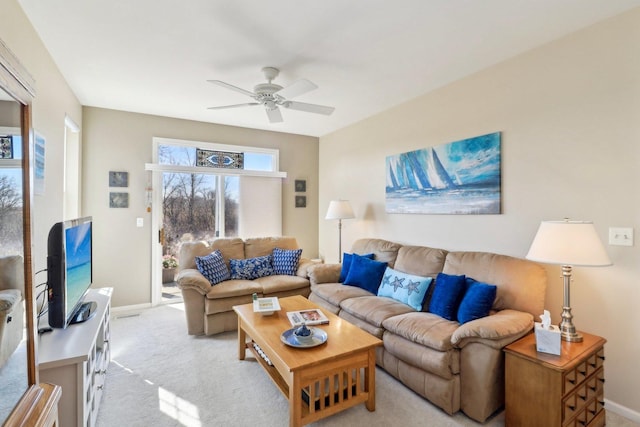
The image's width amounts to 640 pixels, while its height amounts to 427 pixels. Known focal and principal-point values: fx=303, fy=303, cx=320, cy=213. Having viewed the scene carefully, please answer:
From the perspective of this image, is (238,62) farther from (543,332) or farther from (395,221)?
(543,332)

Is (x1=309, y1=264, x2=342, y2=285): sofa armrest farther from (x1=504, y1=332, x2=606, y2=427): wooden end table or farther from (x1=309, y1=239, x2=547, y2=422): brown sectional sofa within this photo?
(x1=504, y1=332, x2=606, y2=427): wooden end table

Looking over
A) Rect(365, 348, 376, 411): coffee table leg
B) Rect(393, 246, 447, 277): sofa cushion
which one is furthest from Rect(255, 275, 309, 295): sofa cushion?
Rect(365, 348, 376, 411): coffee table leg

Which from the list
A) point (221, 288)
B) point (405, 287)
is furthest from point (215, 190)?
point (405, 287)

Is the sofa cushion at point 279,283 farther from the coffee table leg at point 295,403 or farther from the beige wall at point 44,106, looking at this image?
the beige wall at point 44,106

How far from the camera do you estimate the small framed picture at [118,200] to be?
3953 mm

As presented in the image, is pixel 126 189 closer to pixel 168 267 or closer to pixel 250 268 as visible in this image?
pixel 168 267

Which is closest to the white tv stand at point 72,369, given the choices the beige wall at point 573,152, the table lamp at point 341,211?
the table lamp at point 341,211

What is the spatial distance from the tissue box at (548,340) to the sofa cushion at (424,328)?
491 mm

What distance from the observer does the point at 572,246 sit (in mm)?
1830

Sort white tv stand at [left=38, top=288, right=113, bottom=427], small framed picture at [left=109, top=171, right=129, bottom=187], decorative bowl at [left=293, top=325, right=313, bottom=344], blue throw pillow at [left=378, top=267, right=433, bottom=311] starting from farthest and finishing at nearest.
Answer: small framed picture at [left=109, top=171, right=129, bottom=187] → blue throw pillow at [left=378, top=267, right=433, bottom=311] → decorative bowl at [left=293, top=325, right=313, bottom=344] → white tv stand at [left=38, top=288, right=113, bottom=427]

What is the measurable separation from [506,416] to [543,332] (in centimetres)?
58

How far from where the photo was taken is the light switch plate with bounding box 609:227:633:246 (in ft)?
6.45

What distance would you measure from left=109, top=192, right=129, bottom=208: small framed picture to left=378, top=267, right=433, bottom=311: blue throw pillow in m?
3.45

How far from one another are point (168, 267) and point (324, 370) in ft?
11.1
